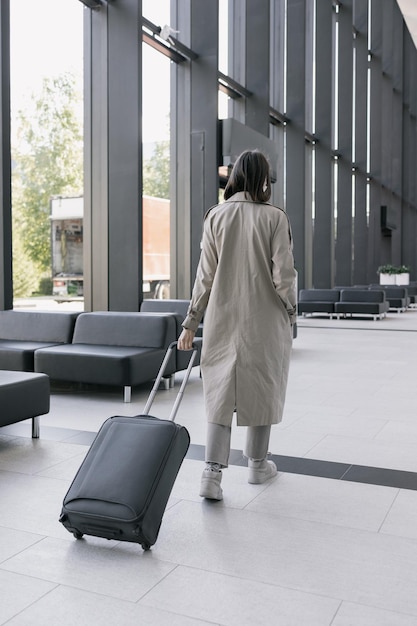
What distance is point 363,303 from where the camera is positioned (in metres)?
17.3

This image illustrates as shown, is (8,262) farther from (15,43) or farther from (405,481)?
(405,481)

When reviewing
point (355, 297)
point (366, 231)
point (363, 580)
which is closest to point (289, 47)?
point (355, 297)

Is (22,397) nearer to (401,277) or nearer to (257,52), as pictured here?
(257,52)

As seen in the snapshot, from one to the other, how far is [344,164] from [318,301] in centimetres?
716

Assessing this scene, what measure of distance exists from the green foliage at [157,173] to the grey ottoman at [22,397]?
6.83m

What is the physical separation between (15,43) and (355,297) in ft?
37.0

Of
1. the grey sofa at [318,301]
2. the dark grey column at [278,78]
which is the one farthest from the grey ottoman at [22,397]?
the dark grey column at [278,78]

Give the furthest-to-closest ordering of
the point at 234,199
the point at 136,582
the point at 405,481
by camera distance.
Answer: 1. the point at 405,481
2. the point at 234,199
3. the point at 136,582

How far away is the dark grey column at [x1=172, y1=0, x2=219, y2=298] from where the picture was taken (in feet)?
41.2

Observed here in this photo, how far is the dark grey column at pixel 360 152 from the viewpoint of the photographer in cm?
2562

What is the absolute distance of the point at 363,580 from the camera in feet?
8.88

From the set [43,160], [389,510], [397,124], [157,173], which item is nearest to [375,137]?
[397,124]

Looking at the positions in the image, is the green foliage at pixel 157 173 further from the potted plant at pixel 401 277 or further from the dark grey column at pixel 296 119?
the potted plant at pixel 401 277

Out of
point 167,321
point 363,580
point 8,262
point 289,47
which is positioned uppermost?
point 289,47
